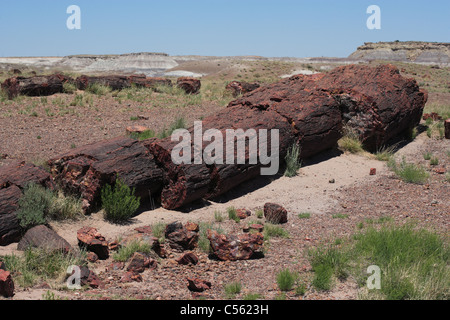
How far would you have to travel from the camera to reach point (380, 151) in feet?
37.5

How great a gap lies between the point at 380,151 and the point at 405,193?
3049mm

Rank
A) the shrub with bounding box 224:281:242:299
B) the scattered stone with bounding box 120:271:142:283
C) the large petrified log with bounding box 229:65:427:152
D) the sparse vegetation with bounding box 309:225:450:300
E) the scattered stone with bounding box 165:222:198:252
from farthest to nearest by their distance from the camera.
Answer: the large petrified log with bounding box 229:65:427:152, the scattered stone with bounding box 165:222:198:252, the scattered stone with bounding box 120:271:142:283, the shrub with bounding box 224:281:242:299, the sparse vegetation with bounding box 309:225:450:300

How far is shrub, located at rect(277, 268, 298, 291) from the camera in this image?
5.06 meters

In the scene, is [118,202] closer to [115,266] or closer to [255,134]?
[115,266]

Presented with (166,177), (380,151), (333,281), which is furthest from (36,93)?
(333,281)

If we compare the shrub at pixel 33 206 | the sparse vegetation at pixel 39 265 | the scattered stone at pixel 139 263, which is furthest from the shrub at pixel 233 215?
the shrub at pixel 33 206

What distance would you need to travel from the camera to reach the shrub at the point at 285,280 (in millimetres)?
5062

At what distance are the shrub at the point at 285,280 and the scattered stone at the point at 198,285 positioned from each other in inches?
30.8

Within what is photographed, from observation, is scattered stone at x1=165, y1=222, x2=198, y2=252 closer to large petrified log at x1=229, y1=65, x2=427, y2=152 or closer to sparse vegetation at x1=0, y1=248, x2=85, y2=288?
sparse vegetation at x1=0, y1=248, x2=85, y2=288

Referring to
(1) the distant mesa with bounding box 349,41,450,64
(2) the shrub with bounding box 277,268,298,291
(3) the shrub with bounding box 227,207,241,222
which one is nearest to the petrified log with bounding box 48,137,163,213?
(3) the shrub with bounding box 227,207,241,222

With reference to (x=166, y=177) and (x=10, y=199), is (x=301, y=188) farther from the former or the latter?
(x=10, y=199)

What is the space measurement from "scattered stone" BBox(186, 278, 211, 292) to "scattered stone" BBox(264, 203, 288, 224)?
89.7 inches

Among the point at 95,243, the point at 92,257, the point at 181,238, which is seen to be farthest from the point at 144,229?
the point at 92,257

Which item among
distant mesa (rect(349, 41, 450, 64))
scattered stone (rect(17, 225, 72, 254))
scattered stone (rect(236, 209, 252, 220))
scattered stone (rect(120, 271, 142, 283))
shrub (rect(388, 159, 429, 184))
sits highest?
distant mesa (rect(349, 41, 450, 64))
